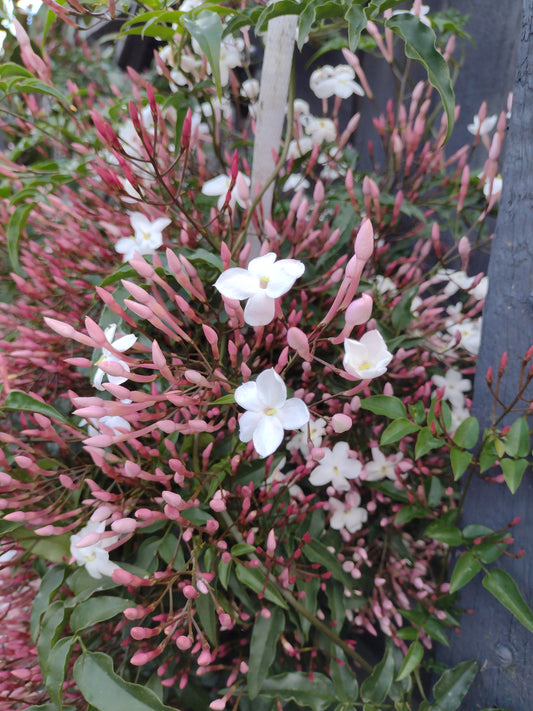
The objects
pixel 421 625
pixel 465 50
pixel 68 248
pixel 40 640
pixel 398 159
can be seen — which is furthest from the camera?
pixel 465 50

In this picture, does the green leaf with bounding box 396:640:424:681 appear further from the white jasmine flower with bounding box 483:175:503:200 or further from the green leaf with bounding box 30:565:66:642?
the white jasmine flower with bounding box 483:175:503:200

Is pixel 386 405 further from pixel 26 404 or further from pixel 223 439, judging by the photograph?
pixel 26 404

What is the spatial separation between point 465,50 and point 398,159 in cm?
52

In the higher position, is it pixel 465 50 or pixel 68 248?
pixel 465 50

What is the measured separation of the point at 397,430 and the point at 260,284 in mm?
300

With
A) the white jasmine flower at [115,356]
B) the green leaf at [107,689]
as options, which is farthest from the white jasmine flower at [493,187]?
the green leaf at [107,689]

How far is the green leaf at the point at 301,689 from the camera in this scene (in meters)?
0.72

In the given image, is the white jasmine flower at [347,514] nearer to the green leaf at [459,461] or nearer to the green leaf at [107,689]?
the green leaf at [459,461]

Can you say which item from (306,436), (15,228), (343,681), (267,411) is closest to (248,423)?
(267,411)

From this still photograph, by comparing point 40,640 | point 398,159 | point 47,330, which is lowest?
point 40,640

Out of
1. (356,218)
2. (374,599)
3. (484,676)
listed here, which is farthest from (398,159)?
(484,676)

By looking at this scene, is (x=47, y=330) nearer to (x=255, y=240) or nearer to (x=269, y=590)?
(x=255, y=240)

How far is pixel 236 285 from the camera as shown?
21.4 inches

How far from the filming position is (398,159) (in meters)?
1.02
